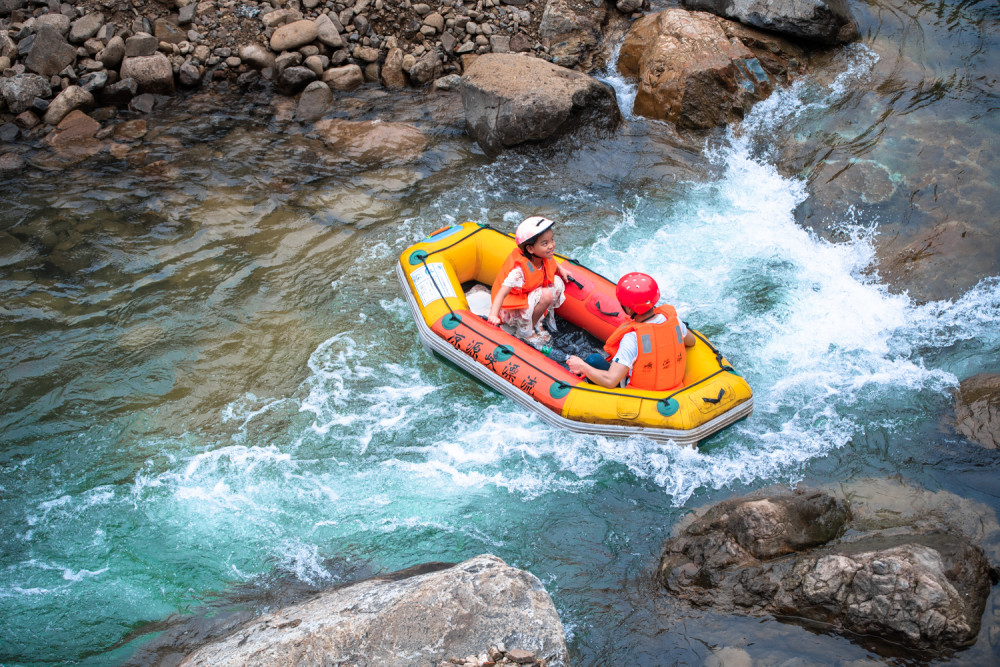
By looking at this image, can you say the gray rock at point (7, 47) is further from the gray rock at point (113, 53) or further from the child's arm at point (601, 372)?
the child's arm at point (601, 372)

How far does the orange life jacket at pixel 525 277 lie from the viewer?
5809mm

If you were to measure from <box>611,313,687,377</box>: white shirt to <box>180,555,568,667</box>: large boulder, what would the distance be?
2.05 m

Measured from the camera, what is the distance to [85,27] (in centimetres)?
917

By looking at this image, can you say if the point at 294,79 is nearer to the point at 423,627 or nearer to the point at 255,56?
the point at 255,56

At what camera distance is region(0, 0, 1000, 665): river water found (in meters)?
4.76

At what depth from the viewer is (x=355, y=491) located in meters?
5.31

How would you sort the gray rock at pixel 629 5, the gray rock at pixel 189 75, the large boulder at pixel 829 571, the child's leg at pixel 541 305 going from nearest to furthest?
the large boulder at pixel 829 571, the child's leg at pixel 541 305, the gray rock at pixel 189 75, the gray rock at pixel 629 5

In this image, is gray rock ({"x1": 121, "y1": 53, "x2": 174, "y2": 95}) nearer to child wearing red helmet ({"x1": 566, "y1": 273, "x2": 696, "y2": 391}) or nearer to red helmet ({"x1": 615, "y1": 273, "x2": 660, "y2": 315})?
child wearing red helmet ({"x1": 566, "y1": 273, "x2": 696, "y2": 391})

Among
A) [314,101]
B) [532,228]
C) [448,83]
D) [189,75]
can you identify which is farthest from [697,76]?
[189,75]

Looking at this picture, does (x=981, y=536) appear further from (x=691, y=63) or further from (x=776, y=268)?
(x=691, y=63)

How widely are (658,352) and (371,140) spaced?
508 cm

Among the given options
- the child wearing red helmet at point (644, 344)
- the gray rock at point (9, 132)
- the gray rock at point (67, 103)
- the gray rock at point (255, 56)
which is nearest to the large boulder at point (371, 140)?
the gray rock at point (255, 56)

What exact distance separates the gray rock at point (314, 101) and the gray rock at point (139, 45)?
2.01 m

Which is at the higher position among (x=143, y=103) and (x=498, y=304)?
(x=143, y=103)
